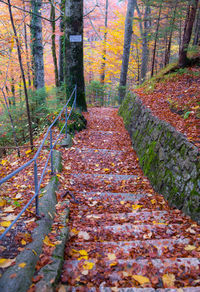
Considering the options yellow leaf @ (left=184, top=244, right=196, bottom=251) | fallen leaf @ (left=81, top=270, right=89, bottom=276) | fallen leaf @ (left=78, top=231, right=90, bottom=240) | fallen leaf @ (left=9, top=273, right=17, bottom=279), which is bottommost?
fallen leaf @ (left=78, top=231, right=90, bottom=240)

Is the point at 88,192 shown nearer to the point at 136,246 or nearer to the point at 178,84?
the point at 136,246

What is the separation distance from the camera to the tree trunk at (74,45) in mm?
7270

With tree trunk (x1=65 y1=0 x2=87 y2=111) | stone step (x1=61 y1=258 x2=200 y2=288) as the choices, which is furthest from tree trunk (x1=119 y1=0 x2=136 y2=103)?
stone step (x1=61 y1=258 x2=200 y2=288)

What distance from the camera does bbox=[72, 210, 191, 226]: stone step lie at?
3061mm

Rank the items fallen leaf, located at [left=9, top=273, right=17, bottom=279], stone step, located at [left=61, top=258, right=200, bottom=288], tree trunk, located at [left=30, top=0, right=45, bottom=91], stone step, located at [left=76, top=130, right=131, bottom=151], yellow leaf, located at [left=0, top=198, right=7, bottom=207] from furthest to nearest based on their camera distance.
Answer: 1. tree trunk, located at [left=30, top=0, right=45, bottom=91]
2. stone step, located at [left=76, top=130, right=131, bottom=151]
3. yellow leaf, located at [left=0, top=198, right=7, bottom=207]
4. stone step, located at [left=61, top=258, right=200, bottom=288]
5. fallen leaf, located at [left=9, top=273, right=17, bottom=279]

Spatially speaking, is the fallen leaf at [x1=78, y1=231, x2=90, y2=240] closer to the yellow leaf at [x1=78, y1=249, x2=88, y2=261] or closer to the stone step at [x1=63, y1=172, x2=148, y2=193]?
the yellow leaf at [x1=78, y1=249, x2=88, y2=261]

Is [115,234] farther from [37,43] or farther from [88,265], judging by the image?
[37,43]

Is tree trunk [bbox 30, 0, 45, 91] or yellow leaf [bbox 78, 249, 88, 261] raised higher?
tree trunk [bbox 30, 0, 45, 91]

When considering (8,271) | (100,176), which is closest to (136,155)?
(100,176)

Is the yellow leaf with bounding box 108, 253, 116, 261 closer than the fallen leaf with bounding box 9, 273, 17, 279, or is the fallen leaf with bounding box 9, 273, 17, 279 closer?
the fallen leaf with bounding box 9, 273, 17, 279

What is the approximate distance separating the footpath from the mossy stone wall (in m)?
0.20

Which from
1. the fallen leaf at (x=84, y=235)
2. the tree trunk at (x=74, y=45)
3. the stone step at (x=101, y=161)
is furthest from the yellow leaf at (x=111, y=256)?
the tree trunk at (x=74, y=45)

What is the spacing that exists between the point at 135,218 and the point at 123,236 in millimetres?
525

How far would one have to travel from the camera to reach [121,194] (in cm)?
408
